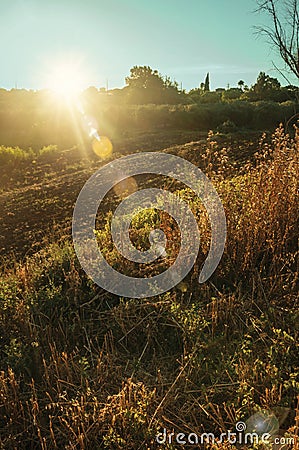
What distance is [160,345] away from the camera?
2.46m

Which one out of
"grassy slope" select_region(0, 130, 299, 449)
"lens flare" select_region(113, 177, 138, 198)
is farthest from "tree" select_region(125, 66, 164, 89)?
"grassy slope" select_region(0, 130, 299, 449)

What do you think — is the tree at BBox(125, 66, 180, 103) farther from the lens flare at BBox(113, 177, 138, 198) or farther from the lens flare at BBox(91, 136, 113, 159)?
the lens flare at BBox(113, 177, 138, 198)

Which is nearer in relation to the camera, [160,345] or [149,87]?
[160,345]

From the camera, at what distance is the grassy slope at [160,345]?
1.89 meters

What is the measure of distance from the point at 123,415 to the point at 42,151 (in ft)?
36.5

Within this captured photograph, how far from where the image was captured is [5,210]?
21.4 ft

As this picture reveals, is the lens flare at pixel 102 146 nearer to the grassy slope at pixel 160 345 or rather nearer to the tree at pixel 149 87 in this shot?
the grassy slope at pixel 160 345

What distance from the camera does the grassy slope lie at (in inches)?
74.5

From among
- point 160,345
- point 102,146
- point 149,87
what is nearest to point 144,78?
point 149,87

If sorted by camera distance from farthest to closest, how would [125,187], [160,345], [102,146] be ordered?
[102,146], [125,187], [160,345]

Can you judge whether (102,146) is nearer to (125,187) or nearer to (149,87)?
(125,187)

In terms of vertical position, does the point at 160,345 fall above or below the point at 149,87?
below

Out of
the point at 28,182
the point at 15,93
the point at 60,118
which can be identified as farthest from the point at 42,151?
the point at 15,93

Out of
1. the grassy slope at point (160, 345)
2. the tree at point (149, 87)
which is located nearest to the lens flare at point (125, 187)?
the grassy slope at point (160, 345)
